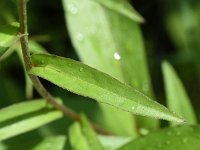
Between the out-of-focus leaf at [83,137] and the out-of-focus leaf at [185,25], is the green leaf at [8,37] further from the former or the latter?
the out-of-focus leaf at [185,25]

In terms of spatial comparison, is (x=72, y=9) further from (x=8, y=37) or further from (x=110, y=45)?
(x=8, y=37)

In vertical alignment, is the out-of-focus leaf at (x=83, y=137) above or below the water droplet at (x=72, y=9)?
below

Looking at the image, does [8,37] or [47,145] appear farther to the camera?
[47,145]

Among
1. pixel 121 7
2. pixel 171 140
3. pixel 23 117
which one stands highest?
pixel 121 7

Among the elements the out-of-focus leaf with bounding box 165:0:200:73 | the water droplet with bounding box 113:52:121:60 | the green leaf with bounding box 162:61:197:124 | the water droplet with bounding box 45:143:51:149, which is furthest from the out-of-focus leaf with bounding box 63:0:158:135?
the out-of-focus leaf with bounding box 165:0:200:73

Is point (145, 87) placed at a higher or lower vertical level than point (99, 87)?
higher

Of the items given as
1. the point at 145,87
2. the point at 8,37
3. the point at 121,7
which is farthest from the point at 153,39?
the point at 8,37

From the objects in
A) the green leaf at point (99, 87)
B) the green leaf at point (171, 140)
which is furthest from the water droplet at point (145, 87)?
the green leaf at point (99, 87)
